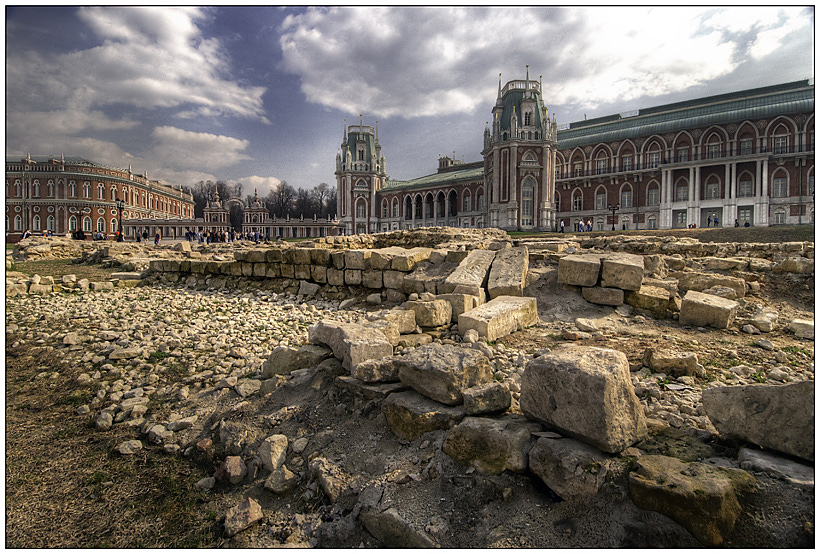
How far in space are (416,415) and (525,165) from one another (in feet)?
149

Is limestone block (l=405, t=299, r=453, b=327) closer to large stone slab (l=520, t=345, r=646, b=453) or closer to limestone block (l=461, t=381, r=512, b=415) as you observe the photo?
limestone block (l=461, t=381, r=512, b=415)

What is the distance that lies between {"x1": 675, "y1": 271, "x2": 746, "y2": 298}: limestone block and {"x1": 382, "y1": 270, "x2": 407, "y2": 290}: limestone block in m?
5.44

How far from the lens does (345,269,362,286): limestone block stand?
31.7ft

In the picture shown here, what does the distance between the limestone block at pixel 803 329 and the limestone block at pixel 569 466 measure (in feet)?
14.9

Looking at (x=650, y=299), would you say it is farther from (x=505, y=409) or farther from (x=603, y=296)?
(x=505, y=409)

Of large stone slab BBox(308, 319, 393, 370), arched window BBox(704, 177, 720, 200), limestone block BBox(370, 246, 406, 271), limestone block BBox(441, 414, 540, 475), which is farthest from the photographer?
arched window BBox(704, 177, 720, 200)

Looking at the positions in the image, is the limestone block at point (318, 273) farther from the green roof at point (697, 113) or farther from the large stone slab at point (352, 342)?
the green roof at point (697, 113)

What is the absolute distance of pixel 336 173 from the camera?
6359cm

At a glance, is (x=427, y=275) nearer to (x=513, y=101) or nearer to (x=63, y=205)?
(x=513, y=101)

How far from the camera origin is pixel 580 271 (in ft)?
22.4

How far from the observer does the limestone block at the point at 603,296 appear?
21.1 ft

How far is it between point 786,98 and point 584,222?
903 inches

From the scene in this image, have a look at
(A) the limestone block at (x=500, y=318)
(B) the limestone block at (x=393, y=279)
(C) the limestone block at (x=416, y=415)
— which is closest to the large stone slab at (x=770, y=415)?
(C) the limestone block at (x=416, y=415)

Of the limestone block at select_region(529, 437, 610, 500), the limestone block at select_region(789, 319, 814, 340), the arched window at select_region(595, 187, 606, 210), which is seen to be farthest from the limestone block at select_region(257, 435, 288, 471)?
the arched window at select_region(595, 187, 606, 210)
